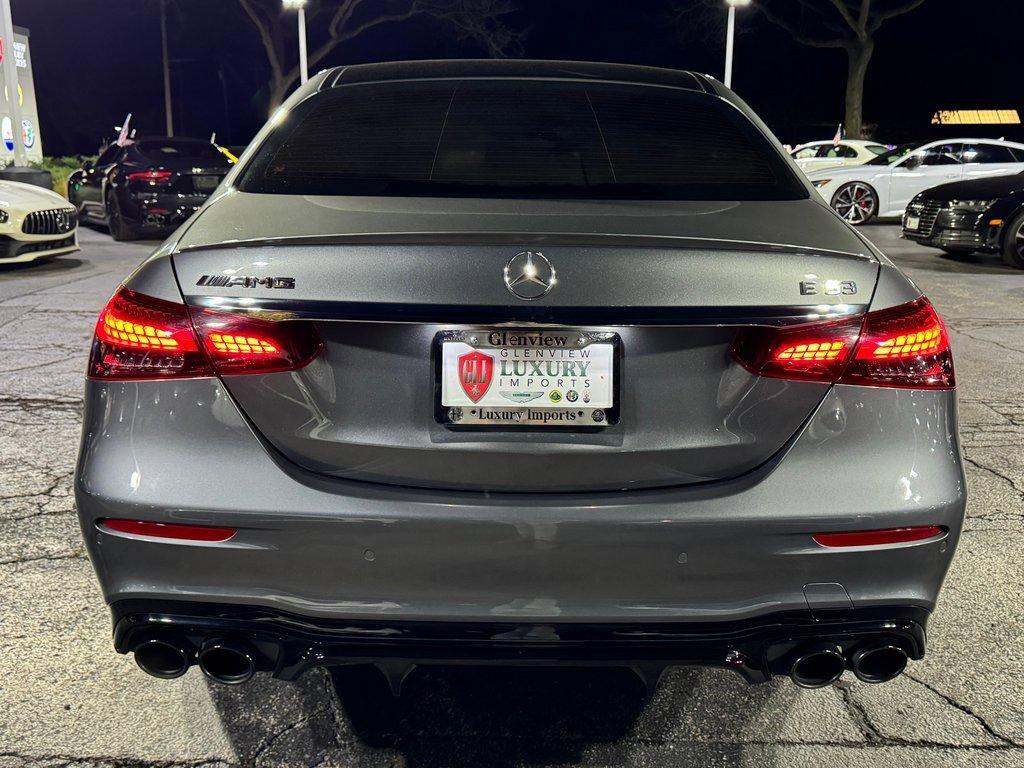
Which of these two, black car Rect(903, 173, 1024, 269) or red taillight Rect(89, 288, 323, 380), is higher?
red taillight Rect(89, 288, 323, 380)

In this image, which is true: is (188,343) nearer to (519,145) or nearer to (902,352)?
(519,145)

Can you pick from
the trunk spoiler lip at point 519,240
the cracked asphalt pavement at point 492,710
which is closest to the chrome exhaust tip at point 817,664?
the cracked asphalt pavement at point 492,710

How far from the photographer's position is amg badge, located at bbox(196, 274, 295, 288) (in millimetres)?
2096

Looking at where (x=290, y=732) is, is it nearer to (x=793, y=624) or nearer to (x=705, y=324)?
(x=793, y=624)

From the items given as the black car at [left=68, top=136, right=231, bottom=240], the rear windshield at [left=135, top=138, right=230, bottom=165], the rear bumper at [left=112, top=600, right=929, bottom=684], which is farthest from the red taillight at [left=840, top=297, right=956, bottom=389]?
the rear windshield at [left=135, top=138, right=230, bottom=165]

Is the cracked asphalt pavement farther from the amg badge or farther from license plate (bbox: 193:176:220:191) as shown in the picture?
license plate (bbox: 193:176:220:191)

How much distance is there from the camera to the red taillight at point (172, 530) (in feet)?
7.04

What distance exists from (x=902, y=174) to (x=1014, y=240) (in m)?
6.58

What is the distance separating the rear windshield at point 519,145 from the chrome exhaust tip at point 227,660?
1.07 meters

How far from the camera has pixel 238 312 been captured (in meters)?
2.11

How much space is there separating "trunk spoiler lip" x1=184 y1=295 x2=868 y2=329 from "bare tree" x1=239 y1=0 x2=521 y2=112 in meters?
35.3

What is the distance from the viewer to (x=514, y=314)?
81.0 inches

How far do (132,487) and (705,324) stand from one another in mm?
1196

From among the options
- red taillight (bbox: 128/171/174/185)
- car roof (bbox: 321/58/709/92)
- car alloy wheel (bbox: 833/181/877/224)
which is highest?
car roof (bbox: 321/58/709/92)
